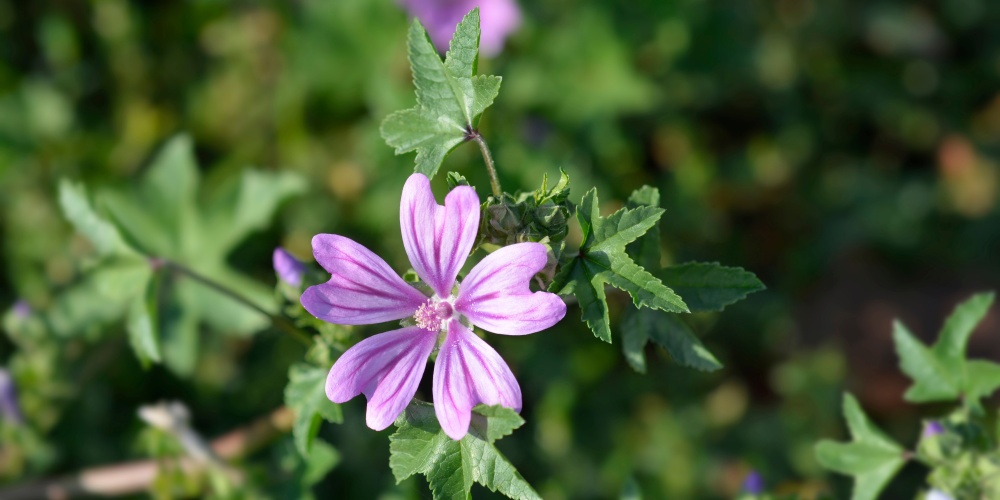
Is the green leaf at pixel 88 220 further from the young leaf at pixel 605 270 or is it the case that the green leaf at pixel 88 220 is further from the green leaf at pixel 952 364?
the green leaf at pixel 952 364

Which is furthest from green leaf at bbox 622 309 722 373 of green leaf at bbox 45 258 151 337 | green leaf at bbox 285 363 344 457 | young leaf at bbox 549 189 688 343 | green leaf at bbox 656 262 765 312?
green leaf at bbox 45 258 151 337

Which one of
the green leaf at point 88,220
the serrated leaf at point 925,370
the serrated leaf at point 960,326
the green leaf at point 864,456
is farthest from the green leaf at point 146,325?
the serrated leaf at point 960,326

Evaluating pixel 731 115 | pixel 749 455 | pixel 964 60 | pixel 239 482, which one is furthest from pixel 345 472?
pixel 964 60

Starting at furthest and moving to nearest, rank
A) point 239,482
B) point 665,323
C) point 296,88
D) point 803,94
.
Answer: point 803,94 < point 296,88 < point 239,482 < point 665,323

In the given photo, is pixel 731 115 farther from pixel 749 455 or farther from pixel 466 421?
pixel 466 421

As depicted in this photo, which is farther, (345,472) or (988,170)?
(988,170)

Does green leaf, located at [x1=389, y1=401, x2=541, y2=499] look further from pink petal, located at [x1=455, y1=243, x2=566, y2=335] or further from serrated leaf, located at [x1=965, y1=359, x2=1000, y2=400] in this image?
serrated leaf, located at [x1=965, y1=359, x2=1000, y2=400]
